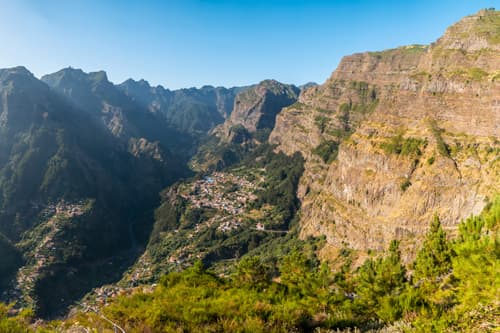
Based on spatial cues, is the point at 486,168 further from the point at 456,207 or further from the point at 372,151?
the point at 372,151

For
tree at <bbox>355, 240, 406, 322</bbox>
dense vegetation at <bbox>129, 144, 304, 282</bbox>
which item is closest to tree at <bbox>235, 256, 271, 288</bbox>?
tree at <bbox>355, 240, 406, 322</bbox>

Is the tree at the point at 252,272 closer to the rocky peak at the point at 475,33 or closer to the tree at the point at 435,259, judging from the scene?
the tree at the point at 435,259

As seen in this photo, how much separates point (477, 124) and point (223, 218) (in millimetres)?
139016

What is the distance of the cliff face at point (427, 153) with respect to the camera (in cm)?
7819

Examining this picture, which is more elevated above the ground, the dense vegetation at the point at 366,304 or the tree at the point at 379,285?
the dense vegetation at the point at 366,304

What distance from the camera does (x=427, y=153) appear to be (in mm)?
89750

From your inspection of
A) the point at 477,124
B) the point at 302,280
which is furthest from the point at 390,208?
the point at 302,280

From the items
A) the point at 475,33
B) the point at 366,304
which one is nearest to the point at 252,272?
the point at 366,304

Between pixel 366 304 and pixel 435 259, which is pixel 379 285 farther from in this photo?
pixel 435 259

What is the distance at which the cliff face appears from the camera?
78.2m

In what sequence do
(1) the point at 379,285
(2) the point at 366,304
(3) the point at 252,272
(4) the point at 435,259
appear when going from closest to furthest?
(2) the point at 366,304 < (1) the point at 379,285 < (4) the point at 435,259 < (3) the point at 252,272

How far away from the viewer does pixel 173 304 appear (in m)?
23.5

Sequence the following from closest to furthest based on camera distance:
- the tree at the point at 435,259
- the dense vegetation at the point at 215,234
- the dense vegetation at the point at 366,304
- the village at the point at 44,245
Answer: the dense vegetation at the point at 366,304, the tree at the point at 435,259, the village at the point at 44,245, the dense vegetation at the point at 215,234

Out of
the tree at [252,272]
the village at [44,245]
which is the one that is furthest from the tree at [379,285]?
the village at [44,245]
